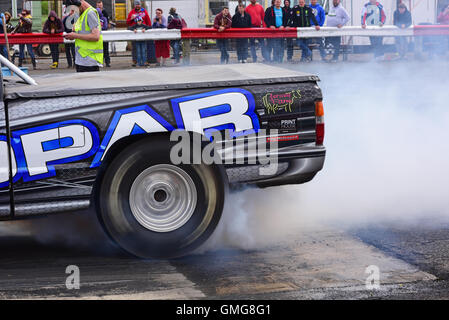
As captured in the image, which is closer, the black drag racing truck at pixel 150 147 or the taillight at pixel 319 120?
the black drag racing truck at pixel 150 147

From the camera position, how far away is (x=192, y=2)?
25297 mm

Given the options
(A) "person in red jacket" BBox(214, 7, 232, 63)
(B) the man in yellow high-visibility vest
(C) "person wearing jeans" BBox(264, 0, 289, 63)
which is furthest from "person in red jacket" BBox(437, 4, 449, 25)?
(B) the man in yellow high-visibility vest

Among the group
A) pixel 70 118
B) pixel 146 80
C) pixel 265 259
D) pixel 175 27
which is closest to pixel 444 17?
pixel 175 27

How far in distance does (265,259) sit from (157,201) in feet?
2.87

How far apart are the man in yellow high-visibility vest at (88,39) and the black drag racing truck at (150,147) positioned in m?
4.07

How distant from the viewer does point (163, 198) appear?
223 inches

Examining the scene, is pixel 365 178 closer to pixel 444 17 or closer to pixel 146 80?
pixel 146 80

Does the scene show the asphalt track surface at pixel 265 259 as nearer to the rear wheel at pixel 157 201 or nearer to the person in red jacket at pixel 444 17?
the rear wheel at pixel 157 201

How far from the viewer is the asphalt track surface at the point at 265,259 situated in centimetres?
496

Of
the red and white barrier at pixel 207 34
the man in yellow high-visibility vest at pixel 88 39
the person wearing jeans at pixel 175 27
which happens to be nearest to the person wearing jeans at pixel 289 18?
the red and white barrier at pixel 207 34

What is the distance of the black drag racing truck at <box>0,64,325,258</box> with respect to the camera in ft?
17.5

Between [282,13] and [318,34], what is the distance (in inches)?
37.0

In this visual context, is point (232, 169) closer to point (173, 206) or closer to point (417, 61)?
point (173, 206)

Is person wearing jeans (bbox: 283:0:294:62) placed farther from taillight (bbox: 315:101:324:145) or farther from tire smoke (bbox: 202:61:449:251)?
taillight (bbox: 315:101:324:145)
